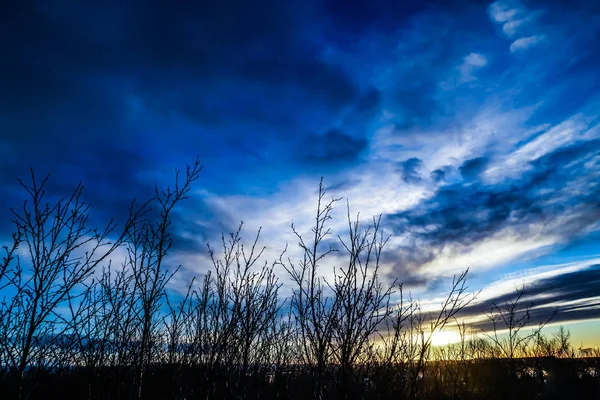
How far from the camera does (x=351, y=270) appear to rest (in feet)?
15.1

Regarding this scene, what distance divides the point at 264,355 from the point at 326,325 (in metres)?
4.01

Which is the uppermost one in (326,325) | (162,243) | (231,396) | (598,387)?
(162,243)

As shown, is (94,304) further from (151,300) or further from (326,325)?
(326,325)

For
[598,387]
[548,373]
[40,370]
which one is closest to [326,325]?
[40,370]

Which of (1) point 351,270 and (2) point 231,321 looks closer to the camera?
(1) point 351,270

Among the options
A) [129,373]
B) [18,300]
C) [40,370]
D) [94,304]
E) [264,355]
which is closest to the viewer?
[18,300]

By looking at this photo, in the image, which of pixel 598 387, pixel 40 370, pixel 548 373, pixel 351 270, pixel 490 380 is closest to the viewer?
pixel 40 370

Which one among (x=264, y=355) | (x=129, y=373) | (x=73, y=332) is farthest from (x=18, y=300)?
(x=264, y=355)

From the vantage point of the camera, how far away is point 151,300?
5.56 metres

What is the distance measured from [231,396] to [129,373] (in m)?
1.72

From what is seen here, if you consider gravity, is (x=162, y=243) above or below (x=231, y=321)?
above

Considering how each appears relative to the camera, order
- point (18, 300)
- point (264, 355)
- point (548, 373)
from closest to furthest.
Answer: point (18, 300), point (264, 355), point (548, 373)

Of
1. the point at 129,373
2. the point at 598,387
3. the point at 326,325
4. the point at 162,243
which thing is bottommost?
the point at 598,387

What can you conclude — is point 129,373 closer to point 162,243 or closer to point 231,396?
point 231,396
